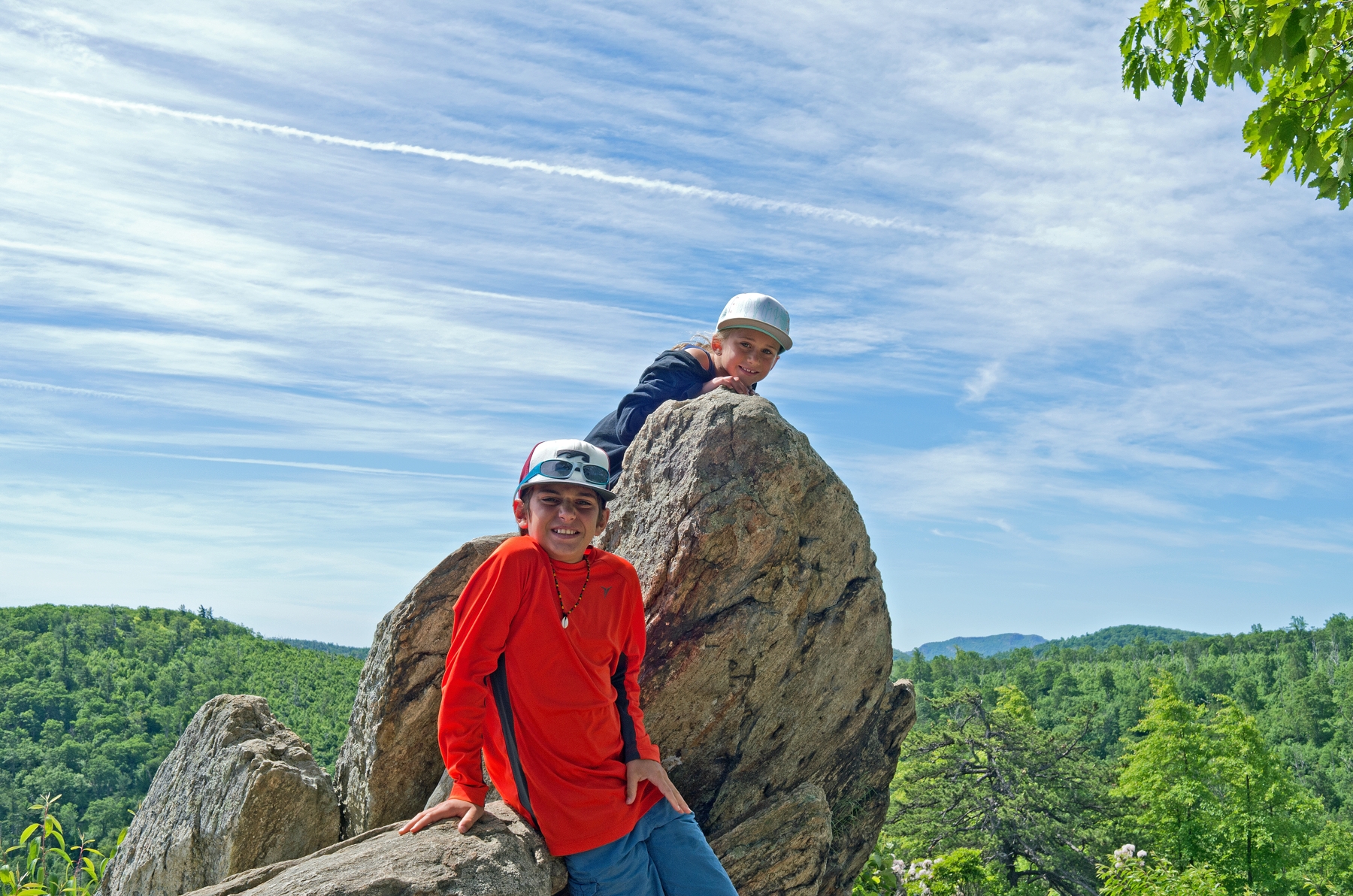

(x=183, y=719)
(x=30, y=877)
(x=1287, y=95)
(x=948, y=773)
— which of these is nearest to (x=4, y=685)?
(x=183, y=719)

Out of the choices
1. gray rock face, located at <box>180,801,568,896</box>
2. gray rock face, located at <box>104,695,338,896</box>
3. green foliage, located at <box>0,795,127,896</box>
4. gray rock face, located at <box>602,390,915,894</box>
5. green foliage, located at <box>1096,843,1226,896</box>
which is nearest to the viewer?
gray rock face, located at <box>180,801,568,896</box>

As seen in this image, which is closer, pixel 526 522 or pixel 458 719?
pixel 458 719

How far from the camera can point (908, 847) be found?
2898cm

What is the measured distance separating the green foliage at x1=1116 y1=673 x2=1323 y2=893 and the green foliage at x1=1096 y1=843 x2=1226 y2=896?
17.3m

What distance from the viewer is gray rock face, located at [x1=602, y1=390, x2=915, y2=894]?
6.21 m

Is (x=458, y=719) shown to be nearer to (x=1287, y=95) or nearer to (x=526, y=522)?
(x=526, y=522)

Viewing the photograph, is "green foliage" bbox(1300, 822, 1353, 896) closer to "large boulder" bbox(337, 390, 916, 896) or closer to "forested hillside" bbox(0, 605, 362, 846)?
"large boulder" bbox(337, 390, 916, 896)

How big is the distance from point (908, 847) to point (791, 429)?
2656 cm

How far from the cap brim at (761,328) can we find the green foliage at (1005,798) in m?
25.6

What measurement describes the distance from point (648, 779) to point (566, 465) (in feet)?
5.49

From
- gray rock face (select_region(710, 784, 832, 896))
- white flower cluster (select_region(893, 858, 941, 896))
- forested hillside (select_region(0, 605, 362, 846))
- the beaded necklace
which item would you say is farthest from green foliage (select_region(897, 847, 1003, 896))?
forested hillside (select_region(0, 605, 362, 846))

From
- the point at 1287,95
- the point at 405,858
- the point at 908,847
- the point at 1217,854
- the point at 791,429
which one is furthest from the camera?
the point at 1217,854

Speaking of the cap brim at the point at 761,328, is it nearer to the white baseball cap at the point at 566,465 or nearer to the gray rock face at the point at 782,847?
the white baseball cap at the point at 566,465

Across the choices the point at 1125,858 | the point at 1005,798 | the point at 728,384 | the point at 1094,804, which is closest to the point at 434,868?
the point at 728,384
